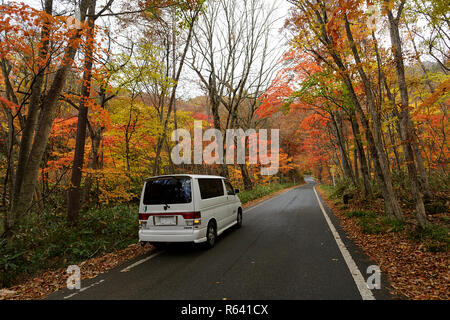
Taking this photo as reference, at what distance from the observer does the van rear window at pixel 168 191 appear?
→ 5.34 meters

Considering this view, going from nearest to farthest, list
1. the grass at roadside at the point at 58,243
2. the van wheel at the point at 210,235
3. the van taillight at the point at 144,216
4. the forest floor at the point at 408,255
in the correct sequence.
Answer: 1. the forest floor at the point at 408,255
2. the grass at roadside at the point at 58,243
3. the van taillight at the point at 144,216
4. the van wheel at the point at 210,235

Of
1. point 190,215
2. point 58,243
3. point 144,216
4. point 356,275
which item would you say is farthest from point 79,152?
point 356,275

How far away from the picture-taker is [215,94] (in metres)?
16.8

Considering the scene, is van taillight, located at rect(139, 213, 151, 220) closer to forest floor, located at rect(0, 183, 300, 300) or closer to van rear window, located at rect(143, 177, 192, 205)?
van rear window, located at rect(143, 177, 192, 205)

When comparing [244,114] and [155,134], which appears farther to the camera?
[244,114]

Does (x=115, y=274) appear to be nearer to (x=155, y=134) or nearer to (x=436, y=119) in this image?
(x=155, y=134)

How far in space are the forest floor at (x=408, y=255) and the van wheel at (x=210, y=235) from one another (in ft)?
12.1

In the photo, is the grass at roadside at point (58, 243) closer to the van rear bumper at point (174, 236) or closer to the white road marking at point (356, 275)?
the van rear bumper at point (174, 236)

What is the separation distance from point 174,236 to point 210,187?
5.57ft

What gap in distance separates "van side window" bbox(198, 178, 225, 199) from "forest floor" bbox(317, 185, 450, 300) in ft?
13.1

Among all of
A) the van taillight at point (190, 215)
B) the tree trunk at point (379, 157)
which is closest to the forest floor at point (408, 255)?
the tree trunk at point (379, 157)

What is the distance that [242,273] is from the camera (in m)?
4.03
